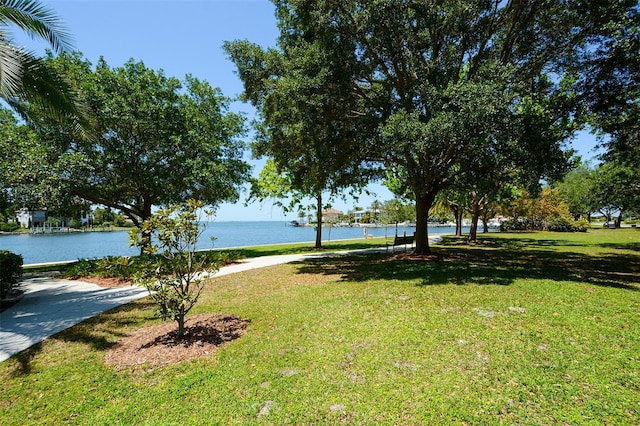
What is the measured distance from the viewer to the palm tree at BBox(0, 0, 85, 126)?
6.32 meters

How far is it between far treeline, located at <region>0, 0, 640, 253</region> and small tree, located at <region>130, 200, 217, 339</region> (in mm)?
4878

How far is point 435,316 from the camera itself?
5742 millimetres

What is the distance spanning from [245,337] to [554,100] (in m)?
11.7

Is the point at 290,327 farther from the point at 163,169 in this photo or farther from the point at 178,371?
the point at 163,169

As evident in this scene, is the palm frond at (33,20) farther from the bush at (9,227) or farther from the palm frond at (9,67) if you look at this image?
the bush at (9,227)

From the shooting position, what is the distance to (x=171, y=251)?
5406 millimetres

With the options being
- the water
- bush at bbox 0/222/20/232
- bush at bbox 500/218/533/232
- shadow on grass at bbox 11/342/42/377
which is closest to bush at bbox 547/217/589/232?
bush at bbox 500/218/533/232

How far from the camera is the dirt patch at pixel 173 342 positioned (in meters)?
4.68

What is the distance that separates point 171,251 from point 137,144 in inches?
487

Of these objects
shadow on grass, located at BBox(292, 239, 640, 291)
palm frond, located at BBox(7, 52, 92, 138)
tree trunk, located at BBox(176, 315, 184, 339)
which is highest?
palm frond, located at BBox(7, 52, 92, 138)

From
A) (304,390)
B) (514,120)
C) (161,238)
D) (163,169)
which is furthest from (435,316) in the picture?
(163,169)

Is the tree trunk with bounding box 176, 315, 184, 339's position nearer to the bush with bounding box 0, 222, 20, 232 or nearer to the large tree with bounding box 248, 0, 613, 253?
the large tree with bounding box 248, 0, 613, 253

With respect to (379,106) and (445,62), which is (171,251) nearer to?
(379,106)

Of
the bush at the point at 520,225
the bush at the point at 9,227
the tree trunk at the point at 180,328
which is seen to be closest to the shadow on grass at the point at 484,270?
the tree trunk at the point at 180,328
